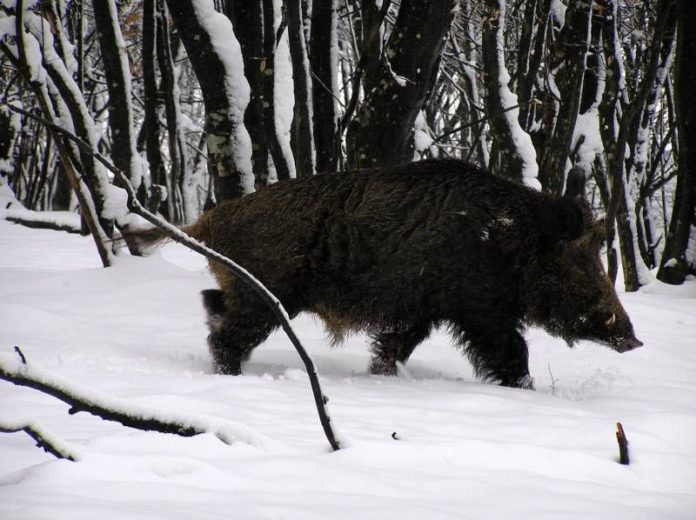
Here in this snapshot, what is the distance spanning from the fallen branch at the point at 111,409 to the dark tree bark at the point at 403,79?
12.2 feet

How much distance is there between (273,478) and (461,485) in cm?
51

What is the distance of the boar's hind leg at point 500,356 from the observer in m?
3.97

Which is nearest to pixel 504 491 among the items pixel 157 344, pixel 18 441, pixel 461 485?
pixel 461 485

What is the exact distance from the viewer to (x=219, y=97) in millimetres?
5703

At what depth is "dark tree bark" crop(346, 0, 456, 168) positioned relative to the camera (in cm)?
528

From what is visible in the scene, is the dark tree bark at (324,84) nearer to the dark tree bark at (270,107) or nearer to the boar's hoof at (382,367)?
the dark tree bark at (270,107)

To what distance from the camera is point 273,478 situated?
68.2 inches

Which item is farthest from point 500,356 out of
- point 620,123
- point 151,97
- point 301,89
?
point 151,97

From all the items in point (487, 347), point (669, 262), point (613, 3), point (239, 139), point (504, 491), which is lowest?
point (504, 491)

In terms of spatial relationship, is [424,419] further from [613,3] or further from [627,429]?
[613,3]

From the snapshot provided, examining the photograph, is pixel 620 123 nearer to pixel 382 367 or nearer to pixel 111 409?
pixel 382 367

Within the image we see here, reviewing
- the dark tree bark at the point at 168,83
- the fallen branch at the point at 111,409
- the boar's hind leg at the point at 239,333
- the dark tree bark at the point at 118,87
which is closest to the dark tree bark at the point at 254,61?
the dark tree bark at the point at 118,87

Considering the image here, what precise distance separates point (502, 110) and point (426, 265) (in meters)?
3.62

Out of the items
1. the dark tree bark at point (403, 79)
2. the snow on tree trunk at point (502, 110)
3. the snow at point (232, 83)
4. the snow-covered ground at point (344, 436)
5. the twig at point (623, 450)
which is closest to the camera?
the snow-covered ground at point (344, 436)
